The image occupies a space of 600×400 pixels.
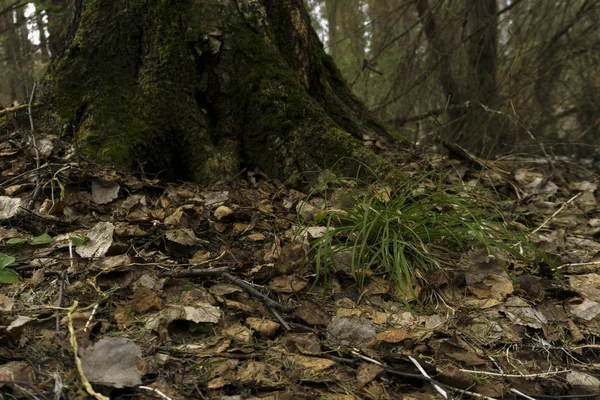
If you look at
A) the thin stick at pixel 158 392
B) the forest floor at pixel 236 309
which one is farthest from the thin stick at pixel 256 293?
the thin stick at pixel 158 392

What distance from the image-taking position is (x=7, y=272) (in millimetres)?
1516

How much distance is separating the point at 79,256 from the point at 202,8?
1610mm

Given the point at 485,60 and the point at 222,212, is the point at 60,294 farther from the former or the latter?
the point at 485,60

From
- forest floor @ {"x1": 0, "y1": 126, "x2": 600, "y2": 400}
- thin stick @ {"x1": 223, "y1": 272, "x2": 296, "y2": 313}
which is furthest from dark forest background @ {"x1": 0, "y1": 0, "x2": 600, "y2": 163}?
thin stick @ {"x1": 223, "y1": 272, "x2": 296, "y2": 313}

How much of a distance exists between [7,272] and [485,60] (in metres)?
4.40

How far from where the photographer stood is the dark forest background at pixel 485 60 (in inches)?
170

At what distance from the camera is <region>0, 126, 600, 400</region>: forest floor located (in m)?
1.20

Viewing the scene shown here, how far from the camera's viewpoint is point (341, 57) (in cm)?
626

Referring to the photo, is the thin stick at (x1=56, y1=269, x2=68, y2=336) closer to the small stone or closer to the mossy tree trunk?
the small stone

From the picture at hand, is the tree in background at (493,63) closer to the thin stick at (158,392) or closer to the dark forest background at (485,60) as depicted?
the dark forest background at (485,60)

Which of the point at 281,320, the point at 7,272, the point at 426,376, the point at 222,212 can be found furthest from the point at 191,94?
the point at 426,376

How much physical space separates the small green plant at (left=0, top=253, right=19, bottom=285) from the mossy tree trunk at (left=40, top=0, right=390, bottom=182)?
1.03m

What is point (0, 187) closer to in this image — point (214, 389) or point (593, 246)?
point (214, 389)

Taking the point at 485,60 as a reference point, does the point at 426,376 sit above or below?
below
